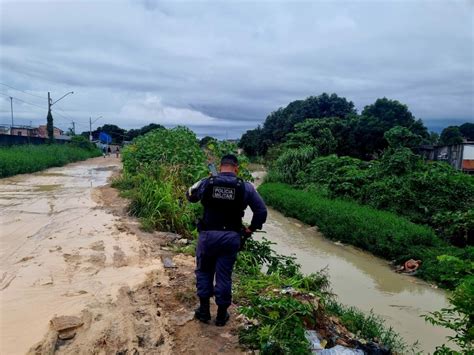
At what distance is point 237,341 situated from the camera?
4047mm

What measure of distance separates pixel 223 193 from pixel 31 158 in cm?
2316

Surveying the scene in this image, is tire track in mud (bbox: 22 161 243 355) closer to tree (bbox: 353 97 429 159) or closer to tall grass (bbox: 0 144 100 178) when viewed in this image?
tall grass (bbox: 0 144 100 178)

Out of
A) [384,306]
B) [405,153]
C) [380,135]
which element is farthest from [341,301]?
[380,135]

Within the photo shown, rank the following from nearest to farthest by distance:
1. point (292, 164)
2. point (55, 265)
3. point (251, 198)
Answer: point (251, 198) → point (55, 265) → point (292, 164)

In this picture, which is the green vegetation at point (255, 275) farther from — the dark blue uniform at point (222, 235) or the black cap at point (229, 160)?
the black cap at point (229, 160)

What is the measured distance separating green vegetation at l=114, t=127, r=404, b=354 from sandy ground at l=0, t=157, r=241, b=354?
0.39 metres

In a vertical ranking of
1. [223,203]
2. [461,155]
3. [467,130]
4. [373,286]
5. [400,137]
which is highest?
[467,130]

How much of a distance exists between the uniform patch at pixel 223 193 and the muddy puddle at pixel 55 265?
A: 2063 millimetres

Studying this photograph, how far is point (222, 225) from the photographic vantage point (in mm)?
4215

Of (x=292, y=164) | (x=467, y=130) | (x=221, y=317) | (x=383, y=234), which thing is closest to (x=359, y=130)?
(x=292, y=164)

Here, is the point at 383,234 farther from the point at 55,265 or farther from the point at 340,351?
the point at 55,265

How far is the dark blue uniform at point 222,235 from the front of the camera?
165 inches

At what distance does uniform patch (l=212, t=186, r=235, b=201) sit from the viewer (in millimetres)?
4098

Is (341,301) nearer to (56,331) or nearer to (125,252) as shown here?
(125,252)
